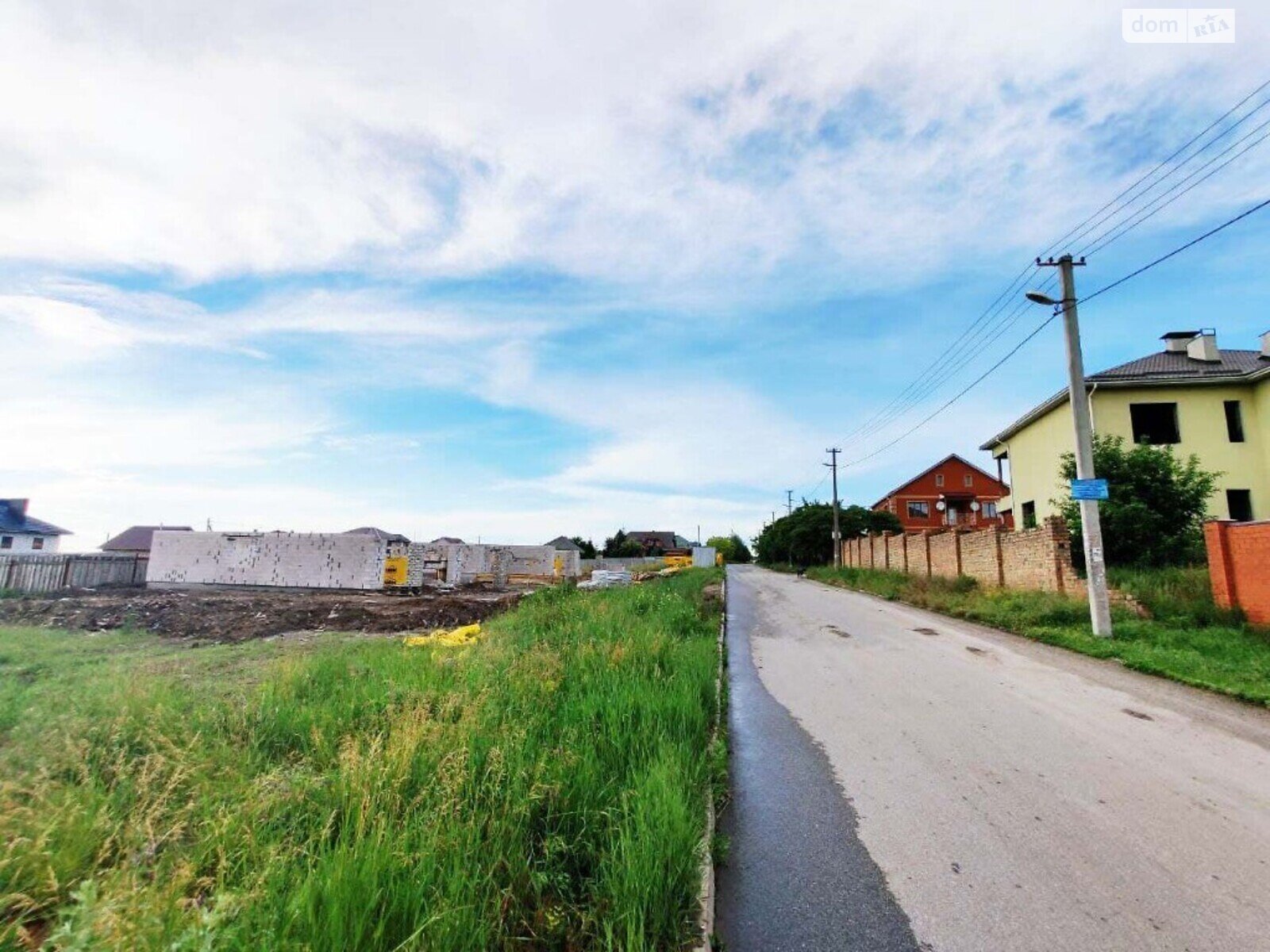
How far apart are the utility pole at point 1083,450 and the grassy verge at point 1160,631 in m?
0.58

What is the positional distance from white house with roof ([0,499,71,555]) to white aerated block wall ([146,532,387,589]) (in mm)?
21737

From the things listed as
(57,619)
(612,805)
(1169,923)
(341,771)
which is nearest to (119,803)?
(341,771)

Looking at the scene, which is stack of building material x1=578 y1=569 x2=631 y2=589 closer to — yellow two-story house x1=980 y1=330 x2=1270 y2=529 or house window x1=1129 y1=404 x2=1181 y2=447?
yellow two-story house x1=980 y1=330 x2=1270 y2=529

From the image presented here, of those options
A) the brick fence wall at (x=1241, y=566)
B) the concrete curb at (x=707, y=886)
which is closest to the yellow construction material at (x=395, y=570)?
the concrete curb at (x=707, y=886)

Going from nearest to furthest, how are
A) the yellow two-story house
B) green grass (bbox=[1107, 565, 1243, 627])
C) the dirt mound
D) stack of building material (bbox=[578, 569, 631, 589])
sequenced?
green grass (bbox=[1107, 565, 1243, 627]) < the dirt mound < the yellow two-story house < stack of building material (bbox=[578, 569, 631, 589])

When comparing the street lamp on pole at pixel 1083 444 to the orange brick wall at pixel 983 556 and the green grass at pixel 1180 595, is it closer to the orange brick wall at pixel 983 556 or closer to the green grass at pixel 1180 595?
the green grass at pixel 1180 595

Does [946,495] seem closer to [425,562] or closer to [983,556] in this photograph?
[983,556]

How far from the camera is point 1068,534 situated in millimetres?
14422

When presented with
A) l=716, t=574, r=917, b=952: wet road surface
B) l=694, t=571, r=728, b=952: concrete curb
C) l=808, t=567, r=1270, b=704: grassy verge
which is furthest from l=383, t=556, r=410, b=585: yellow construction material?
l=694, t=571, r=728, b=952: concrete curb

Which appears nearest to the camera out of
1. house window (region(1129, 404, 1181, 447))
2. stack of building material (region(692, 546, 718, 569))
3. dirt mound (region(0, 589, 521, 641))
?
dirt mound (region(0, 589, 521, 641))

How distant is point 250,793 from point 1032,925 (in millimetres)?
3848

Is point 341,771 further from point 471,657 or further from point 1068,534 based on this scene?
point 1068,534

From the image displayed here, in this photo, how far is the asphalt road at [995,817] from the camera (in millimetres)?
2779

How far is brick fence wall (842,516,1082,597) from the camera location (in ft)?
46.8
